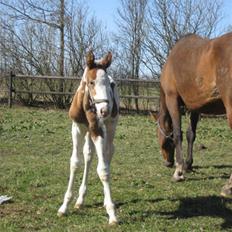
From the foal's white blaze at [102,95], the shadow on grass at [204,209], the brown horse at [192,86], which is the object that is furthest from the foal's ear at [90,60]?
the brown horse at [192,86]

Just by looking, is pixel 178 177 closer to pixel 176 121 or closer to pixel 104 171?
pixel 176 121

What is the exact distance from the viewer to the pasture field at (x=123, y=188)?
206 inches

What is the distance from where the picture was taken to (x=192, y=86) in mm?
7105

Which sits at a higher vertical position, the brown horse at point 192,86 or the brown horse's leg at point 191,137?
the brown horse at point 192,86

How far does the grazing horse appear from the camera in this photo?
4855mm

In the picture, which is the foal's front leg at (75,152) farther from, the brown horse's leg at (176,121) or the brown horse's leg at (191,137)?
the brown horse's leg at (191,137)

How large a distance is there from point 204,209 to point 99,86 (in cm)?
214

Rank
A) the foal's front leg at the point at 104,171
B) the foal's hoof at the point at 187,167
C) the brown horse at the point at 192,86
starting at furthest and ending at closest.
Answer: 1. the foal's hoof at the point at 187,167
2. the brown horse at the point at 192,86
3. the foal's front leg at the point at 104,171

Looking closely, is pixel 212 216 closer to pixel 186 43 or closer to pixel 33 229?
pixel 33 229

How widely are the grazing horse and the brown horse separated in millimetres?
1612

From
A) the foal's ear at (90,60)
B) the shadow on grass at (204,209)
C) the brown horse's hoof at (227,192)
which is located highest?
the foal's ear at (90,60)

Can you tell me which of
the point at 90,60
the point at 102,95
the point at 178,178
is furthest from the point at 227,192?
the point at 90,60

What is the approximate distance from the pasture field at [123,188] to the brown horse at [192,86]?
0.56 m

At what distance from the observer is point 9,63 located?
2384 cm
